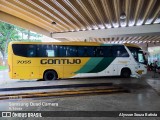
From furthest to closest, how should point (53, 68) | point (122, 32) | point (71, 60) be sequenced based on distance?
point (122, 32), point (71, 60), point (53, 68)

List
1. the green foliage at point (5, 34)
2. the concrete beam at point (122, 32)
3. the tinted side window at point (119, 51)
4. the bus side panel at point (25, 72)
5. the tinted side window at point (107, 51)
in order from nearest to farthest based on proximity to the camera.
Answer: the bus side panel at point (25, 72), the tinted side window at point (107, 51), the tinted side window at point (119, 51), the concrete beam at point (122, 32), the green foliage at point (5, 34)

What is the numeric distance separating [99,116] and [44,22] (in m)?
10.4

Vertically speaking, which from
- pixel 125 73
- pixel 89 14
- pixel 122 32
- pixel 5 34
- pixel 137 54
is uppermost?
pixel 5 34

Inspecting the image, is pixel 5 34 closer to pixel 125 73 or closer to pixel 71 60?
pixel 71 60

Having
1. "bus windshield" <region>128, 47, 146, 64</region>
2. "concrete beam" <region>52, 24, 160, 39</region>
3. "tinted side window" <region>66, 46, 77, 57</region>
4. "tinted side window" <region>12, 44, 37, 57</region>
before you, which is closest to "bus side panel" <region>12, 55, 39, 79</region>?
"tinted side window" <region>12, 44, 37, 57</region>

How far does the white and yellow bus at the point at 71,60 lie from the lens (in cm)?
1188

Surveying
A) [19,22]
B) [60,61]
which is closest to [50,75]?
[60,61]

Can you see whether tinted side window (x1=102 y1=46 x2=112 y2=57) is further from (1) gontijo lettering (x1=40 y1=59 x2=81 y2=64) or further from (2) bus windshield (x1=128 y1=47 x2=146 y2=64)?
(1) gontijo lettering (x1=40 y1=59 x2=81 y2=64)

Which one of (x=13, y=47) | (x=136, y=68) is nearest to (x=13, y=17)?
(x=13, y=47)

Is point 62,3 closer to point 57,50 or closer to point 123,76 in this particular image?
point 57,50

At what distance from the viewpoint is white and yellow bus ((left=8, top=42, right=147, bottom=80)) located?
11.9 m

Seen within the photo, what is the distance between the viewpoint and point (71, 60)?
13.0 metres

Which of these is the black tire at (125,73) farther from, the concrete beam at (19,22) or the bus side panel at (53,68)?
the concrete beam at (19,22)

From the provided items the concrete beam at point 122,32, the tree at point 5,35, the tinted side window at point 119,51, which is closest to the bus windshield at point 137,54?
the tinted side window at point 119,51
